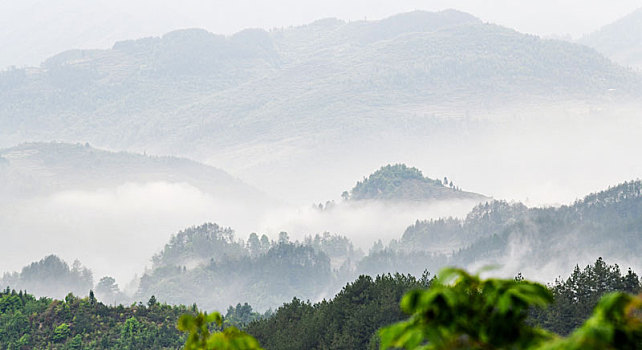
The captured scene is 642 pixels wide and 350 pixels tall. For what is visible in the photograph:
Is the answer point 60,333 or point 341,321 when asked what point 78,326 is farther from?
point 341,321

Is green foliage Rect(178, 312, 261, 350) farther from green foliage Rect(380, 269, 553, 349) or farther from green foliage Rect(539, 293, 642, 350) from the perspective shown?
green foliage Rect(539, 293, 642, 350)

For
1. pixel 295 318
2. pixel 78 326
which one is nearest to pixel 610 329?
pixel 295 318

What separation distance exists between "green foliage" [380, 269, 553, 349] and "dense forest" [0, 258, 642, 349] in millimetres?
61143

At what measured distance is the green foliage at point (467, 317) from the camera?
1364 cm

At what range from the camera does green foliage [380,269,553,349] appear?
→ 13.6 metres

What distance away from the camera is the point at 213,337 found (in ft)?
55.7

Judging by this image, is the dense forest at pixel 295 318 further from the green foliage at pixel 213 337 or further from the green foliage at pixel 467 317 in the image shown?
the green foliage at pixel 467 317

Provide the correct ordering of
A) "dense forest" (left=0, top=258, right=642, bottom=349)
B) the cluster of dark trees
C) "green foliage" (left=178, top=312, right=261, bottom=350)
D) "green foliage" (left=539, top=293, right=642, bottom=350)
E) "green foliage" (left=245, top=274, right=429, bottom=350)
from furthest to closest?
the cluster of dark trees < "green foliage" (left=245, top=274, right=429, bottom=350) < "dense forest" (left=0, top=258, right=642, bottom=349) < "green foliage" (left=178, top=312, right=261, bottom=350) < "green foliage" (left=539, top=293, right=642, bottom=350)

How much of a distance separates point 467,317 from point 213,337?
4.52m

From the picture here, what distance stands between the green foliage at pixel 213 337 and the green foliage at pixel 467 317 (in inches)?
121

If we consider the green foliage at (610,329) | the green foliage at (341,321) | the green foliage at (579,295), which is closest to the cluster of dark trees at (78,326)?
the green foliage at (341,321)

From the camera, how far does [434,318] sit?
1377 cm

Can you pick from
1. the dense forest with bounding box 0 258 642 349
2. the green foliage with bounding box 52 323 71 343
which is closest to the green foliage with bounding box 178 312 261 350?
the dense forest with bounding box 0 258 642 349

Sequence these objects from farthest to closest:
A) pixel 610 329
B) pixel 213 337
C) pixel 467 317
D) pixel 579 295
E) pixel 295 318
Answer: pixel 295 318 → pixel 579 295 → pixel 213 337 → pixel 467 317 → pixel 610 329
